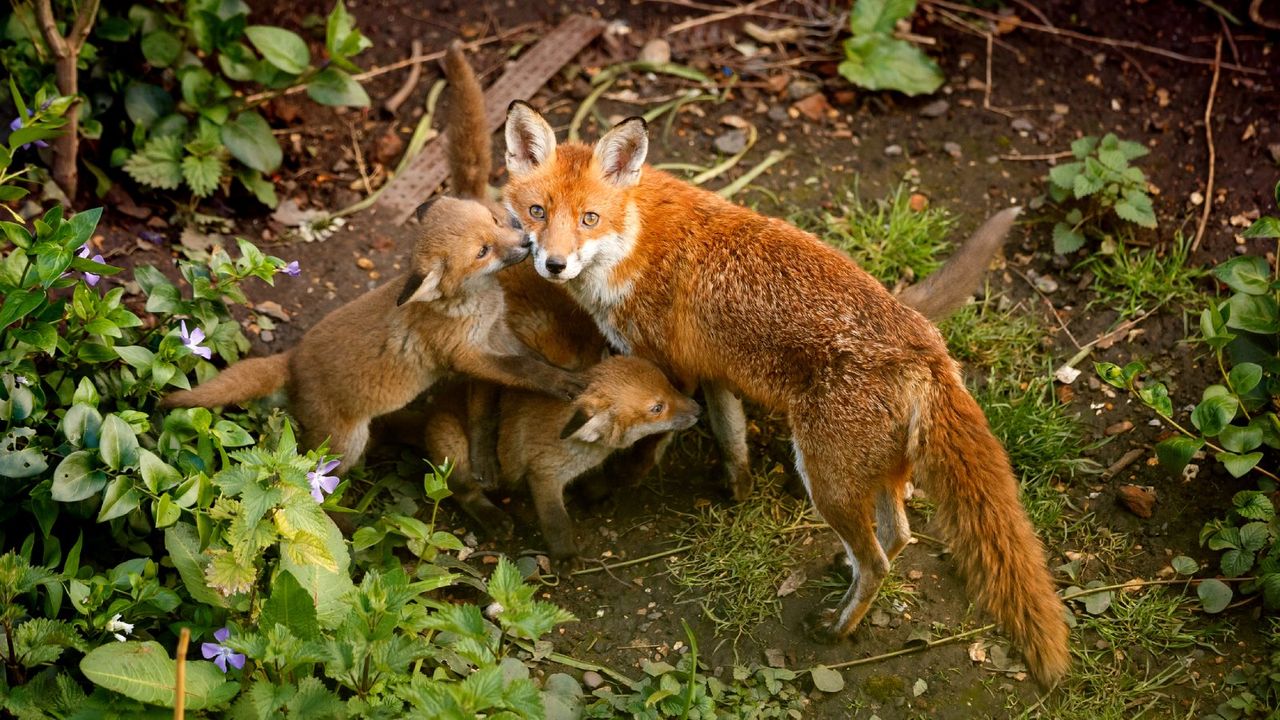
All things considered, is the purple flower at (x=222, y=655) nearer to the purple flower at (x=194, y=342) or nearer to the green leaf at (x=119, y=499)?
the green leaf at (x=119, y=499)

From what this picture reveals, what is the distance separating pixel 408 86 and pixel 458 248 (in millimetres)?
3214

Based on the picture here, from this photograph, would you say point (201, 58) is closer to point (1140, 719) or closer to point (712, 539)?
point (712, 539)

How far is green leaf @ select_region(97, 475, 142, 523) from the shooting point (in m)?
4.59

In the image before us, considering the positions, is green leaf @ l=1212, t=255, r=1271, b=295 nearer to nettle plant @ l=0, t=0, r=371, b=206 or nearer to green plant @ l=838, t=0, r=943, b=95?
green plant @ l=838, t=0, r=943, b=95

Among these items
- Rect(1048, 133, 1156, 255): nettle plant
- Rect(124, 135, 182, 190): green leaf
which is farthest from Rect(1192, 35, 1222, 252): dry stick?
Rect(124, 135, 182, 190): green leaf

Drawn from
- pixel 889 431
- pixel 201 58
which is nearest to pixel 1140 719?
pixel 889 431

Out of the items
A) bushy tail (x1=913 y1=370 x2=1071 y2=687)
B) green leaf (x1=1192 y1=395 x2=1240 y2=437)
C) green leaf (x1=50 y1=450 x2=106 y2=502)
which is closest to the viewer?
bushy tail (x1=913 y1=370 x2=1071 y2=687)

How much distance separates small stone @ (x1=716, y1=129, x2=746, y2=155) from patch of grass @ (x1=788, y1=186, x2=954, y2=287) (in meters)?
0.85

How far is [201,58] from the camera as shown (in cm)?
764

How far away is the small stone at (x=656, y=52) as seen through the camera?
27.8ft

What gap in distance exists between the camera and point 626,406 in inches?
223

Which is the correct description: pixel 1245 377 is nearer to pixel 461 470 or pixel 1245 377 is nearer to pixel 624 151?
pixel 624 151

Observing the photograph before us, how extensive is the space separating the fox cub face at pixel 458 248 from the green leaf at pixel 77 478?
1628mm

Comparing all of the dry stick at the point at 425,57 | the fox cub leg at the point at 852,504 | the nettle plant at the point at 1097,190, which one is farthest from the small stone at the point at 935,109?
the fox cub leg at the point at 852,504
